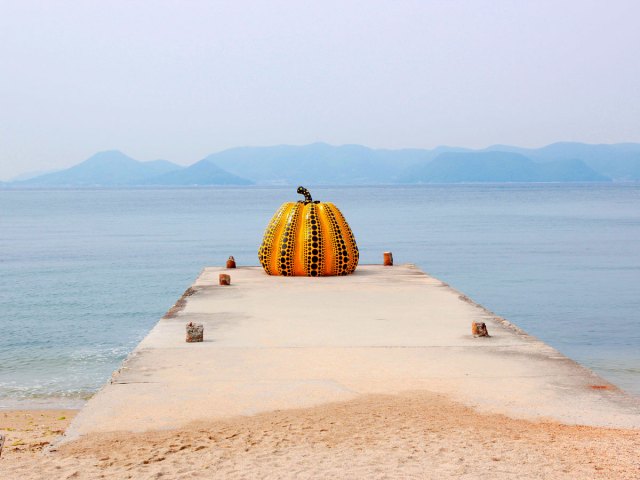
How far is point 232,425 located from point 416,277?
12839 millimetres

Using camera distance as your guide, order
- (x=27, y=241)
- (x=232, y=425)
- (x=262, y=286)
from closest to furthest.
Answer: (x=232, y=425) < (x=262, y=286) < (x=27, y=241)

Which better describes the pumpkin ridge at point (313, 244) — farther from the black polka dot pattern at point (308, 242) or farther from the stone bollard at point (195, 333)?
the stone bollard at point (195, 333)

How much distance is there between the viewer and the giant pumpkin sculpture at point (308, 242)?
20.0 meters

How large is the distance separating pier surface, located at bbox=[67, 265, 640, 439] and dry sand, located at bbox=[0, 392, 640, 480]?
0.36 metres

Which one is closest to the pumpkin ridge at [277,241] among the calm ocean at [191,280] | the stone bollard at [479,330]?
the calm ocean at [191,280]

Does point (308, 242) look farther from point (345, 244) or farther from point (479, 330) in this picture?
point (479, 330)

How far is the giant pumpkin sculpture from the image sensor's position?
20.0m

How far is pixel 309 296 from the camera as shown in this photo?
674 inches

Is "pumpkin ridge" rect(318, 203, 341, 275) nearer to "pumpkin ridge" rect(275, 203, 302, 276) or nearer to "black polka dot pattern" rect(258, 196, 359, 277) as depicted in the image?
"black polka dot pattern" rect(258, 196, 359, 277)

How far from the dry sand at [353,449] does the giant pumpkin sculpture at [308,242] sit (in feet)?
36.3

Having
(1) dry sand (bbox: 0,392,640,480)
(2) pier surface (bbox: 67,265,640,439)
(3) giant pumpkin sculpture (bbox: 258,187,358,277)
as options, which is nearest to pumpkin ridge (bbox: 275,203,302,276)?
(3) giant pumpkin sculpture (bbox: 258,187,358,277)

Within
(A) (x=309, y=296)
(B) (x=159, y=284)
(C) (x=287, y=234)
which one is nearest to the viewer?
(A) (x=309, y=296)

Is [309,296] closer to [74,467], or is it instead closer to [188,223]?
[74,467]

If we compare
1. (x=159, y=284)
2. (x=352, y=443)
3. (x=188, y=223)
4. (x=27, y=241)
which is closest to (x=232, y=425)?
(x=352, y=443)
